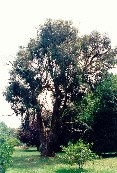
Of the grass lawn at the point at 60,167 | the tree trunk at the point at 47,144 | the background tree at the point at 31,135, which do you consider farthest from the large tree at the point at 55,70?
the background tree at the point at 31,135

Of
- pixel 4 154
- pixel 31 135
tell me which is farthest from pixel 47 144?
pixel 4 154

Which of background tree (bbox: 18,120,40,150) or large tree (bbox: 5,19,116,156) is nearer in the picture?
large tree (bbox: 5,19,116,156)

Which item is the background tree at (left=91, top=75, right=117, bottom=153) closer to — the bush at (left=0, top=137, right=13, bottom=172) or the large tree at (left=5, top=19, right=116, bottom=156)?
the large tree at (left=5, top=19, right=116, bottom=156)

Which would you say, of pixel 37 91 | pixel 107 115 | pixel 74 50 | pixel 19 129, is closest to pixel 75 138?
pixel 107 115

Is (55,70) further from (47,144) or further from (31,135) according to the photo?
(31,135)

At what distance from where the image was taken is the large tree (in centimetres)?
4459

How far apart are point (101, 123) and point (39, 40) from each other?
13.8 meters

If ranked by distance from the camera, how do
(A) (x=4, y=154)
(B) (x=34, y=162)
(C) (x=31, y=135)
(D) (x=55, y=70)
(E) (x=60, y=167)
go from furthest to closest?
(C) (x=31, y=135)
(D) (x=55, y=70)
(B) (x=34, y=162)
(E) (x=60, y=167)
(A) (x=4, y=154)

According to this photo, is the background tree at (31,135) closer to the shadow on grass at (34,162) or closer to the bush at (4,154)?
the shadow on grass at (34,162)

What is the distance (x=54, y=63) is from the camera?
4522 centimetres

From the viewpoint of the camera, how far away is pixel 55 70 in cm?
4509

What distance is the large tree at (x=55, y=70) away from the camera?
44594 mm

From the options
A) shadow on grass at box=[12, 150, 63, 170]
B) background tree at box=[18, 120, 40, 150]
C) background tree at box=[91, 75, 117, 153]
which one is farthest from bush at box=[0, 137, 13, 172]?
background tree at box=[18, 120, 40, 150]

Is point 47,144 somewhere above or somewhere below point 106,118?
below
